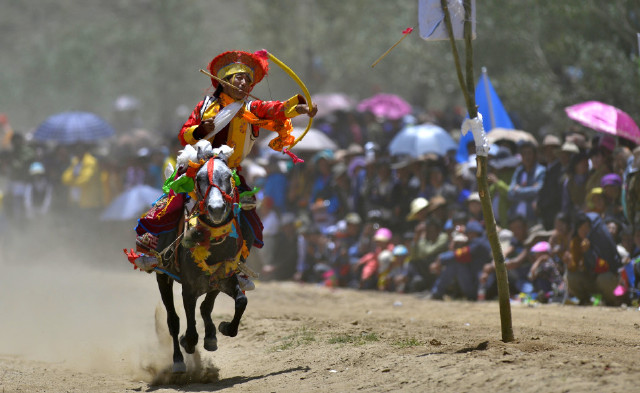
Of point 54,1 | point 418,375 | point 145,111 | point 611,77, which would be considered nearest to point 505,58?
point 611,77

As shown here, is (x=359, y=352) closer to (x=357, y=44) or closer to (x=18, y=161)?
Result: (x=18, y=161)

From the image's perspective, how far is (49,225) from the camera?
23.0m

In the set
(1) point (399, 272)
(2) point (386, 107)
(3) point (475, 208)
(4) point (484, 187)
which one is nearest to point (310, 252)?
(1) point (399, 272)

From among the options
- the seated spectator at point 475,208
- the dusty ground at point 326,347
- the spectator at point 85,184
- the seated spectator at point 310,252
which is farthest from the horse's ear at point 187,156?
the spectator at point 85,184

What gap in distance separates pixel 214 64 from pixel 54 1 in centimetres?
6798

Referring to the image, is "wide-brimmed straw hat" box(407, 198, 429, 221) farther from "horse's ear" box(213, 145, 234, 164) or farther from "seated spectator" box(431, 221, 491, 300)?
"horse's ear" box(213, 145, 234, 164)

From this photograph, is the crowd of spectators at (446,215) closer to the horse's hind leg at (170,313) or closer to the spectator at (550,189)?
the spectator at (550,189)

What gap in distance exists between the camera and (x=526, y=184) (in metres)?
14.6

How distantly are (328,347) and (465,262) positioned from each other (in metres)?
5.01

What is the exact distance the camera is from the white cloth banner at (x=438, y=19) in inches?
336

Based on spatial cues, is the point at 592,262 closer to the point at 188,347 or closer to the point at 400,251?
the point at 400,251

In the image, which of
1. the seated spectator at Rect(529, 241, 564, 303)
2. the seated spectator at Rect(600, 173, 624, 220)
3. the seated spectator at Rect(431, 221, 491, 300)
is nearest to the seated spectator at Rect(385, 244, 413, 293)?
the seated spectator at Rect(431, 221, 491, 300)

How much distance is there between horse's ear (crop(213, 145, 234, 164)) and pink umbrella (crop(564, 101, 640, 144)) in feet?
20.2

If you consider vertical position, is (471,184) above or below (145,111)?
below
